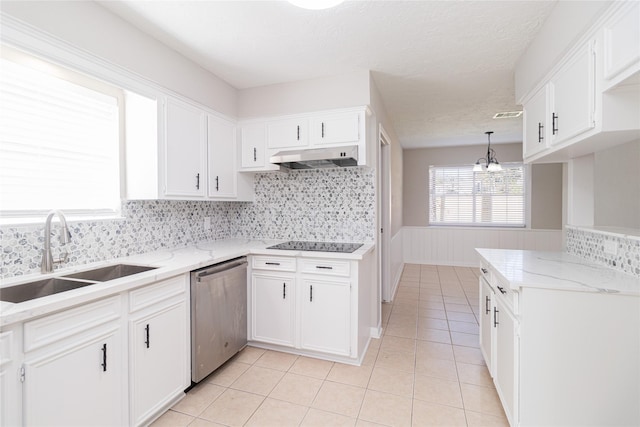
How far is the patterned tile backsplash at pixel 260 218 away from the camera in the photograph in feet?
6.94

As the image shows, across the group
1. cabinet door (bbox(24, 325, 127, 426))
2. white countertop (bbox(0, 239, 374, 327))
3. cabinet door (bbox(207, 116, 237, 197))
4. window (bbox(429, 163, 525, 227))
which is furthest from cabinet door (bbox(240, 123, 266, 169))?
window (bbox(429, 163, 525, 227))

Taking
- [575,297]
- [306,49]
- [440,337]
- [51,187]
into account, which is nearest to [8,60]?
[51,187]

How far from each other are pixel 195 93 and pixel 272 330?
2.21 meters

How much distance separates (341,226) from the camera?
3057 millimetres

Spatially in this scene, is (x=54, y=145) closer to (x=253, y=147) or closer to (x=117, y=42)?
(x=117, y=42)

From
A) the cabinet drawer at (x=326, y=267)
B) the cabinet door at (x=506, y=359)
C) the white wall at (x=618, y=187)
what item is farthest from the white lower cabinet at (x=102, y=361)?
the white wall at (x=618, y=187)

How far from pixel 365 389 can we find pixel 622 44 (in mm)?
2390

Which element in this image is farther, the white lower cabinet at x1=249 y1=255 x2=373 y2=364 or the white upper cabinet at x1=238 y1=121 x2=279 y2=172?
the white upper cabinet at x1=238 y1=121 x2=279 y2=172

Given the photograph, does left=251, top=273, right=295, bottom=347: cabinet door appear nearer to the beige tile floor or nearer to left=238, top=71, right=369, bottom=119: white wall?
the beige tile floor

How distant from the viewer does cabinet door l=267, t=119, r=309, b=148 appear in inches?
112

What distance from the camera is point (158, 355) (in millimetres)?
1811

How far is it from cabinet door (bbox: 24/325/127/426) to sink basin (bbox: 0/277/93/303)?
1.21 feet

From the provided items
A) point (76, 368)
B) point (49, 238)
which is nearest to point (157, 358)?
point (76, 368)

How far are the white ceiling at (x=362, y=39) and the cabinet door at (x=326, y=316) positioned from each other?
1895 millimetres
